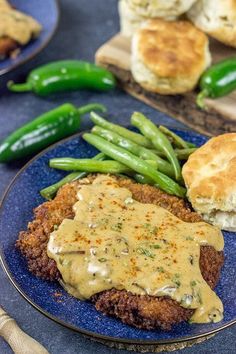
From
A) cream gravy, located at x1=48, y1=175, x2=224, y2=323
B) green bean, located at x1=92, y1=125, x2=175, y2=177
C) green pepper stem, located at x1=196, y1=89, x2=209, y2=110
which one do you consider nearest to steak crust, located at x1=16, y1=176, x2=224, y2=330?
cream gravy, located at x1=48, y1=175, x2=224, y2=323

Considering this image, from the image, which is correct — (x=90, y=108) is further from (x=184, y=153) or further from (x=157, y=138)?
(x=184, y=153)

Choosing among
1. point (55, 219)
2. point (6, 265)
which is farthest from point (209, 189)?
point (6, 265)

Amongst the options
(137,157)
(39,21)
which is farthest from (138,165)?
(39,21)

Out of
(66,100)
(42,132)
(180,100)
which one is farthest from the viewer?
(66,100)

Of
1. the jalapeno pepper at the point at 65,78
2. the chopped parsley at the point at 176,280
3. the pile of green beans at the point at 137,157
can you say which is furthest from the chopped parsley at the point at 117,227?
the jalapeno pepper at the point at 65,78

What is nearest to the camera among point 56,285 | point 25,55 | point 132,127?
point 56,285

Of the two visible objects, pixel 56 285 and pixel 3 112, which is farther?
pixel 3 112

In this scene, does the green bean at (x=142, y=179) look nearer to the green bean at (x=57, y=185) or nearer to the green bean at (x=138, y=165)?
the green bean at (x=138, y=165)

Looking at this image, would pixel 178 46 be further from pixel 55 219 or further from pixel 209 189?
pixel 55 219
